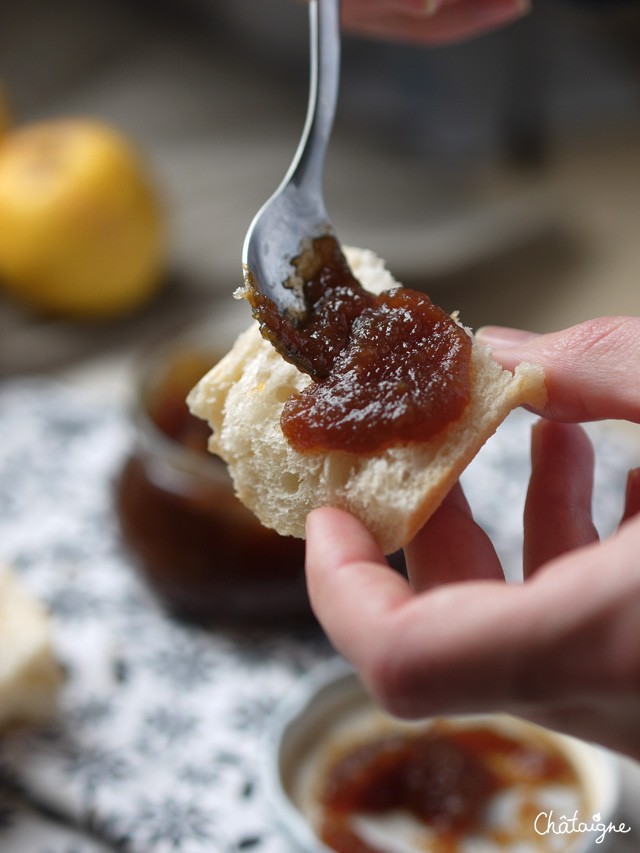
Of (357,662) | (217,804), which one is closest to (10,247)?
(217,804)

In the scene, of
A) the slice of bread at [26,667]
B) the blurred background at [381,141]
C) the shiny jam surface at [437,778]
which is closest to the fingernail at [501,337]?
the shiny jam surface at [437,778]

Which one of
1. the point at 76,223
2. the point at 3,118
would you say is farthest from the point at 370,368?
the point at 3,118

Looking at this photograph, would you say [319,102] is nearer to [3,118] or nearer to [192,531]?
[192,531]

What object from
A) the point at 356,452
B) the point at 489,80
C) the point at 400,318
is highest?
the point at 489,80

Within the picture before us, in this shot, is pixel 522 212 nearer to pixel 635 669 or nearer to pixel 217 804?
pixel 217 804

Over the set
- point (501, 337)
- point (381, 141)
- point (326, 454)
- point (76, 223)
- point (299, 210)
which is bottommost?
point (326, 454)

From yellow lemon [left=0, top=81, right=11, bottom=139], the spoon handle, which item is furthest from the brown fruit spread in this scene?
yellow lemon [left=0, top=81, right=11, bottom=139]

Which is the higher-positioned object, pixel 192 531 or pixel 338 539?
pixel 192 531
